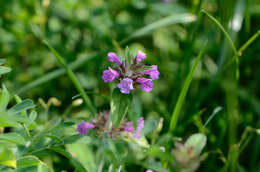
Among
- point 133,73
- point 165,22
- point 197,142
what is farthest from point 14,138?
point 165,22

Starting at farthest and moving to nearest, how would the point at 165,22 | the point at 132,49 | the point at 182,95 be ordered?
the point at 132,49
the point at 165,22
the point at 182,95

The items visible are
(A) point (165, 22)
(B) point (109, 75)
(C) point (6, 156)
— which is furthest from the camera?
(A) point (165, 22)

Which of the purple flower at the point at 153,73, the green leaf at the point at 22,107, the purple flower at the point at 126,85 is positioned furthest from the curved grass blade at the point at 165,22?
the green leaf at the point at 22,107

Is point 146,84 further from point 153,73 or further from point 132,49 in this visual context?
point 132,49

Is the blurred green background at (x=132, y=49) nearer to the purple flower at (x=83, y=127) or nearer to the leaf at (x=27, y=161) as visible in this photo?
the purple flower at (x=83, y=127)

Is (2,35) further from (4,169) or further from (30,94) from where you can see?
(4,169)

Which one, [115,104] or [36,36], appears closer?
[115,104]

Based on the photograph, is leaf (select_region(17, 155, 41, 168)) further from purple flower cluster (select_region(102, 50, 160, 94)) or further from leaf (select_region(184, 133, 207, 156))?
leaf (select_region(184, 133, 207, 156))

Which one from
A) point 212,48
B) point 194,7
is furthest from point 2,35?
point 212,48
